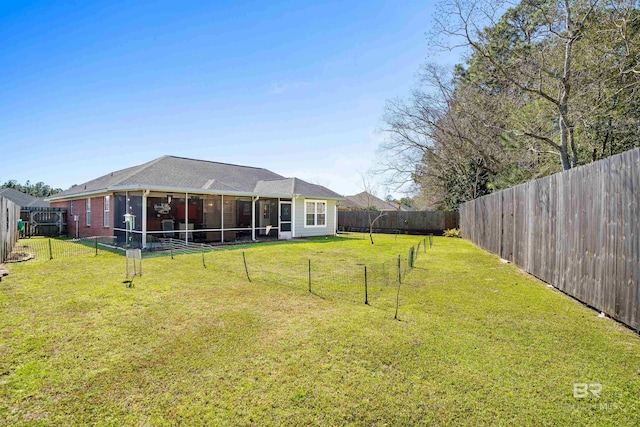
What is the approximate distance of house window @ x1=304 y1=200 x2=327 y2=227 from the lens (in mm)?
17922

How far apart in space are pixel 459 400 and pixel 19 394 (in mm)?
3660

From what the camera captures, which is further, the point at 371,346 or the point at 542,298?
the point at 542,298

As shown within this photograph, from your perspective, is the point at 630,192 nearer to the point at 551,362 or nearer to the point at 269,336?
the point at 551,362

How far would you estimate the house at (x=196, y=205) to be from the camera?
40.4ft

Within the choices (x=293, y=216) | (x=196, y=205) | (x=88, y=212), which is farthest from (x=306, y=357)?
(x=88, y=212)

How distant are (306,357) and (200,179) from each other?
13.2 metres

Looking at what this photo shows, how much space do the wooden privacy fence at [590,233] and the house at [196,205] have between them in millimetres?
10881

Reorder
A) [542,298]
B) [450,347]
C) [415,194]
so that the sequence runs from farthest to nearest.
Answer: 1. [415,194]
2. [542,298]
3. [450,347]

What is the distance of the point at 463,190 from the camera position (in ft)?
77.2

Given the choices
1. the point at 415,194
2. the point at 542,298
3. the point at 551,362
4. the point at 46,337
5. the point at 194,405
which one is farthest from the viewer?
the point at 415,194

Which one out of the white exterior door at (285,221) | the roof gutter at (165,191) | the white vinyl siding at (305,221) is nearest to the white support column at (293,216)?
the white vinyl siding at (305,221)

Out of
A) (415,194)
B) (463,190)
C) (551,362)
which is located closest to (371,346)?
(551,362)

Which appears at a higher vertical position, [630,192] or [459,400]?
[630,192]

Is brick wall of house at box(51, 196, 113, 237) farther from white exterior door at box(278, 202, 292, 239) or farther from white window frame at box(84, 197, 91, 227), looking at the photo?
white exterior door at box(278, 202, 292, 239)
